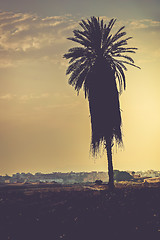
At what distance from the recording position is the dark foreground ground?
13820 mm

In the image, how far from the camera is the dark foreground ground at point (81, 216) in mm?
13820

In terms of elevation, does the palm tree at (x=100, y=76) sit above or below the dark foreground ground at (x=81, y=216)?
above

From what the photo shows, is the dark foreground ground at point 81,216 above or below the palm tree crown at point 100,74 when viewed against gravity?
below

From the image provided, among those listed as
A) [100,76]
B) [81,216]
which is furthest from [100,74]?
[81,216]

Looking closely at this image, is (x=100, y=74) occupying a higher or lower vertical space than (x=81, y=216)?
higher

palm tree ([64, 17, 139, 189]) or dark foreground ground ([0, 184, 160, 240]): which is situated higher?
palm tree ([64, 17, 139, 189])

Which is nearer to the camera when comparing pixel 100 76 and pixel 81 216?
pixel 81 216

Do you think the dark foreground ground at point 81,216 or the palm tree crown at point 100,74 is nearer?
the dark foreground ground at point 81,216

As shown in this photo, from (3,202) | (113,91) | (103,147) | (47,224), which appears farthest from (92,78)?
(47,224)

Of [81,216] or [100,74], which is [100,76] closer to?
[100,74]

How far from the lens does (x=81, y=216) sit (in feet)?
52.6

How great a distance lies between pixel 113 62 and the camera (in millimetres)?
28156

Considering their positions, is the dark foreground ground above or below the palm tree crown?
below

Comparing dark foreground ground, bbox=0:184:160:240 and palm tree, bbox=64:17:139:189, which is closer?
dark foreground ground, bbox=0:184:160:240
